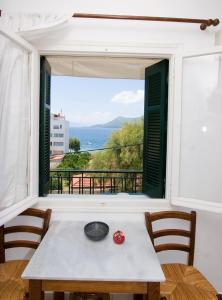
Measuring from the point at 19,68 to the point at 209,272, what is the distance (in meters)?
2.33

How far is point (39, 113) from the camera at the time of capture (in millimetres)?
2186

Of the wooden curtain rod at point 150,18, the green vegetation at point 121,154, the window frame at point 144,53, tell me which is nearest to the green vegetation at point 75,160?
the green vegetation at point 121,154

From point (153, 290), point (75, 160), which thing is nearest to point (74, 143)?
point (75, 160)

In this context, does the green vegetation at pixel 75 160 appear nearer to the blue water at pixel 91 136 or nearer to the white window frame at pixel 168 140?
the blue water at pixel 91 136

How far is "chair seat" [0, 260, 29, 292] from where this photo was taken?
5.23ft

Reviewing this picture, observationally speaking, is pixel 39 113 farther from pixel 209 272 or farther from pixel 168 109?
pixel 209 272

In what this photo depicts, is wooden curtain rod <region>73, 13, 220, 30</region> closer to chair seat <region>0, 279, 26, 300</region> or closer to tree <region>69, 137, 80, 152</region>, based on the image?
chair seat <region>0, 279, 26, 300</region>

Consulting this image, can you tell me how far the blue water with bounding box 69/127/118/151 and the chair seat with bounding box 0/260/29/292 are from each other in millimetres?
3200

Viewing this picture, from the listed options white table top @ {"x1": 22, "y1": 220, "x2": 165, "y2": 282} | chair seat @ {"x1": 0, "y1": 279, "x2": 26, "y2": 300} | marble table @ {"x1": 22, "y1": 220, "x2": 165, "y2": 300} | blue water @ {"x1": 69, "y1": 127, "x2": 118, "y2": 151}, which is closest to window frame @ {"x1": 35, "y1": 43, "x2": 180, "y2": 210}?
white table top @ {"x1": 22, "y1": 220, "x2": 165, "y2": 282}

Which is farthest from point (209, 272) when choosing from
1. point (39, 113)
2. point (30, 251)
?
point (39, 113)

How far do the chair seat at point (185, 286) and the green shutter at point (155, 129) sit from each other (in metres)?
0.64

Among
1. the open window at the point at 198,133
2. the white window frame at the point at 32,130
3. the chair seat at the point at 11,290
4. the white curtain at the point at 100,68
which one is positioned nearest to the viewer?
the chair seat at the point at 11,290

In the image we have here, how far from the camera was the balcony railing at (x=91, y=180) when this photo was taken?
409cm

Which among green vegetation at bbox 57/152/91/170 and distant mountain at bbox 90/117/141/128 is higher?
distant mountain at bbox 90/117/141/128
